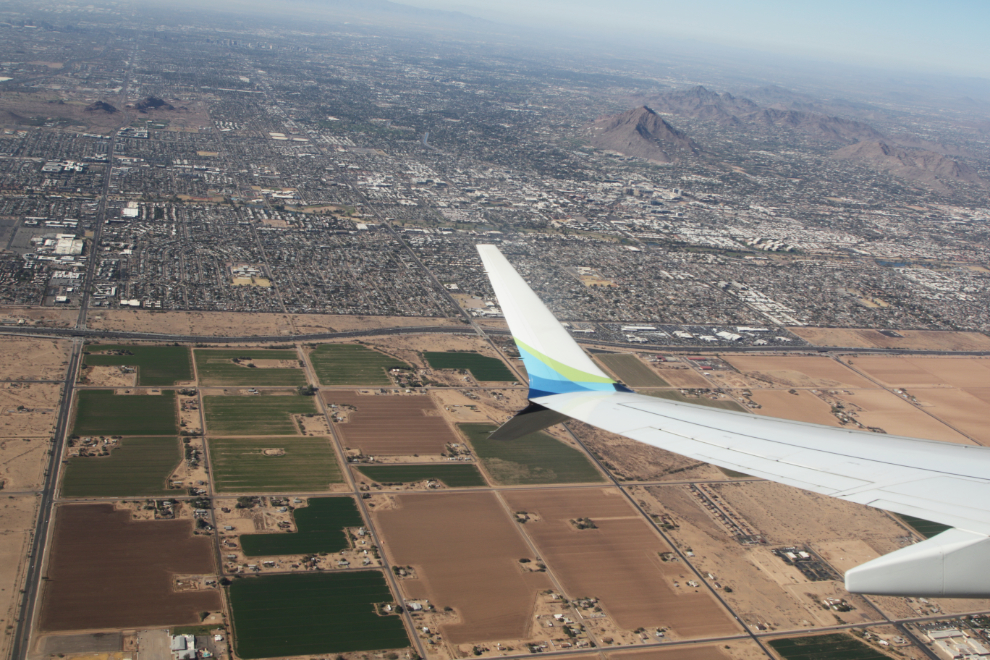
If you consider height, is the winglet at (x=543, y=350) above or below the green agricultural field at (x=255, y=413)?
above

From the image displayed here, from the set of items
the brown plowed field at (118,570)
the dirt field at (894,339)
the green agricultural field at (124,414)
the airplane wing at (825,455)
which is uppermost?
the airplane wing at (825,455)

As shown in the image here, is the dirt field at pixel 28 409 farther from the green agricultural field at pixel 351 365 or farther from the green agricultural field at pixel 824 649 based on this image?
the green agricultural field at pixel 824 649

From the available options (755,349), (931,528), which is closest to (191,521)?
(931,528)

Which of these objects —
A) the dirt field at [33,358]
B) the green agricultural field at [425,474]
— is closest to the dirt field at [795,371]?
the green agricultural field at [425,474]

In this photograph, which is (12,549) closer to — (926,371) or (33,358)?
(33,358)

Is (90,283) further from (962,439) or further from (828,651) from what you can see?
(962,439)

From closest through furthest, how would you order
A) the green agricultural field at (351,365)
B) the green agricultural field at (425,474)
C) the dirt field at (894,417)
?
the green agricultural field at (425,474)
the green agricultural field at (351,365)
the dirt field at (894,417)

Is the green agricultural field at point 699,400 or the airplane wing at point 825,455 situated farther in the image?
the green agricultural field at point 699,400

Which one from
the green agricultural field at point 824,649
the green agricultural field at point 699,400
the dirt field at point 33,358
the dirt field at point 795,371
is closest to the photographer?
the green agricultural field at point 824,649

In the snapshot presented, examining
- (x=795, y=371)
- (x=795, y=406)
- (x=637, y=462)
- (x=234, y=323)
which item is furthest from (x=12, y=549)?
(x=795, y=371)
